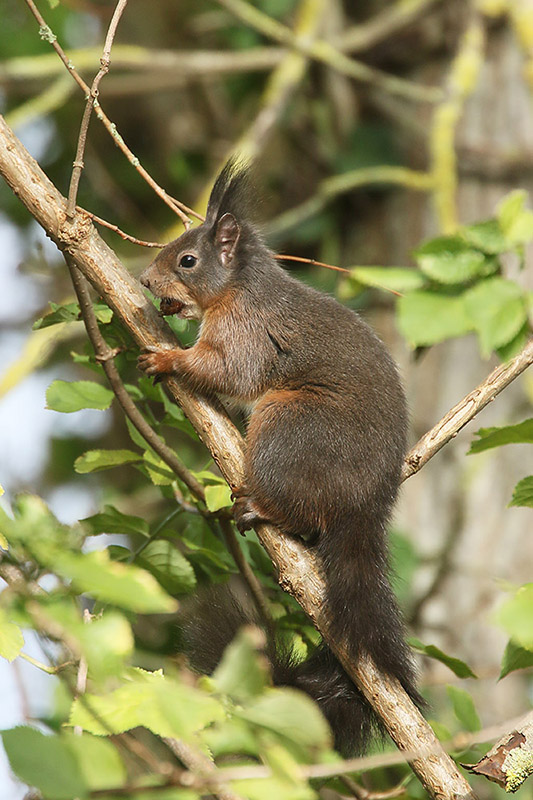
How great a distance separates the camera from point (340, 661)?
1.30 m

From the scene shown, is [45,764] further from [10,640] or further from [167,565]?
[167,565]

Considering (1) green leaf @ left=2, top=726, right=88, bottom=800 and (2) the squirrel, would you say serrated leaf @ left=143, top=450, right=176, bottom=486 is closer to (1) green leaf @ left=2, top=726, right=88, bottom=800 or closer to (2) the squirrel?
(2) the squirrel

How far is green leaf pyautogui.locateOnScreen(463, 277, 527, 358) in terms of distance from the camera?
1355mm

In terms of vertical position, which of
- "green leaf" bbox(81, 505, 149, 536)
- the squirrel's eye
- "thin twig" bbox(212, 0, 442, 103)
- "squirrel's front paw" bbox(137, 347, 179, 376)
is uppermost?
"thin twig" bbox(212, 0, 442, 103)

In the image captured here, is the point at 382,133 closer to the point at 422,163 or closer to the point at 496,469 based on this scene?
the point at 422,163

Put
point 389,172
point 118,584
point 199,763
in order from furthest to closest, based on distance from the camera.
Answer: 1. point 389,172
2. point 199,763
3. point 118,584

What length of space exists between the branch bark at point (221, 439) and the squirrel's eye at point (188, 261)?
17.3 inches

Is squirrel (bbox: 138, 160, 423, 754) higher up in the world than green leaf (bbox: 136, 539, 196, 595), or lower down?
higher up

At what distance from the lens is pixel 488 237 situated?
1.48 metres

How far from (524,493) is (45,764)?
85 cm

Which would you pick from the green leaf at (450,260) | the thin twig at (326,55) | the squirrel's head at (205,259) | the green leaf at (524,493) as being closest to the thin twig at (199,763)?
the green leaf at (524,493)

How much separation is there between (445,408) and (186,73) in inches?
53.9

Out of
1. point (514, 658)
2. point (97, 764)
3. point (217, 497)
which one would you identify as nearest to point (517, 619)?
point (97, 764)

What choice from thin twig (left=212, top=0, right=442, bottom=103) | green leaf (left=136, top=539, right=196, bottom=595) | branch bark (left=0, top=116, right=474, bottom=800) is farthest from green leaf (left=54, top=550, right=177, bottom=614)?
thin twig (left=212, top=0, right=442, bottom=103)
